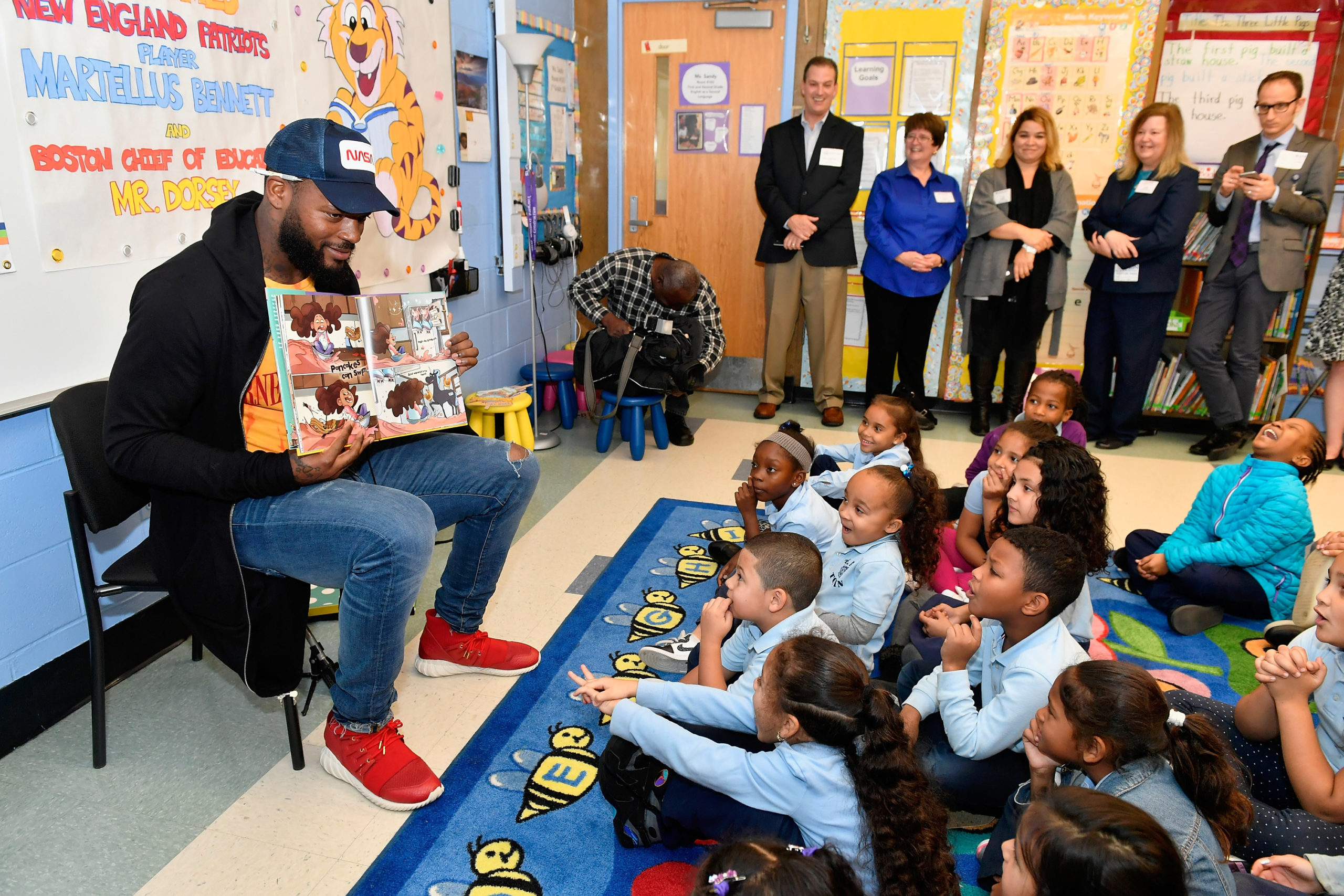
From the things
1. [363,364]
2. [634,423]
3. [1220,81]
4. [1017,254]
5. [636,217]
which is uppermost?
[1220,81]

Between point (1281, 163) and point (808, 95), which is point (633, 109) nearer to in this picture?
point (808, 95)

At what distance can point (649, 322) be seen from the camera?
4.31m

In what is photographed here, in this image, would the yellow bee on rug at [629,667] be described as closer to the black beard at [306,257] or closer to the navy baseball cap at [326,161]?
the black beard at [306,257]

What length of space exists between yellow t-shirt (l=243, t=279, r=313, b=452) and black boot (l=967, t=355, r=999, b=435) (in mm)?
3872

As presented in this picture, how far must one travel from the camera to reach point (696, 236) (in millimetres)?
5484

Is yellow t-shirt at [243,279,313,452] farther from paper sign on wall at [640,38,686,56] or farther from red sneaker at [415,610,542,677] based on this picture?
paper sign on wall at [640,38,686,56]

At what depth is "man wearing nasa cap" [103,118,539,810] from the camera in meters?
1.73

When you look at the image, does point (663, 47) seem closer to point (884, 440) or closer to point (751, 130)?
point (751, 130)

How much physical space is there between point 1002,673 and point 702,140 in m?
4.19

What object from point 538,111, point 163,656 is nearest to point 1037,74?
point 538,111

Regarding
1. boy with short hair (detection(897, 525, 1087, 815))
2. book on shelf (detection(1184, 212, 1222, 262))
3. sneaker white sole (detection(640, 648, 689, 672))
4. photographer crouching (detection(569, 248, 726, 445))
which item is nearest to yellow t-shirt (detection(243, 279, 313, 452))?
sneaker white sole (detection(640, 648, 689, 672))

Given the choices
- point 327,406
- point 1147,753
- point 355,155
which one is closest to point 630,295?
point 355,155

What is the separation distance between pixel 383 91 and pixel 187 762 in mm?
2395

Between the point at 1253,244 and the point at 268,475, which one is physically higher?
the point at 1253,244
